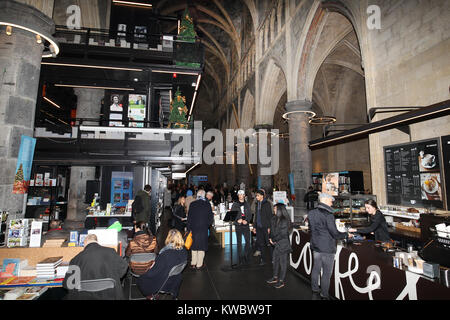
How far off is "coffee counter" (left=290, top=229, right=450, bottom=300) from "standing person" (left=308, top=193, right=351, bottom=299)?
18 centimetres

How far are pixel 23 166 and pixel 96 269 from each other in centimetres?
342

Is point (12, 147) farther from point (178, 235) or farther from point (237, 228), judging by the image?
point (237, 228)

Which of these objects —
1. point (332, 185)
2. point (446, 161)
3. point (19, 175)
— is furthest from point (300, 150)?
point (19, 175)

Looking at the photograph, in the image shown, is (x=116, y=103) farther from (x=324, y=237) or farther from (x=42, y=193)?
(x=324, y=237)

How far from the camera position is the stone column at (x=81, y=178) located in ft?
33.5

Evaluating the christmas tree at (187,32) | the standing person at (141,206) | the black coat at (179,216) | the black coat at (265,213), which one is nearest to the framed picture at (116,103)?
the christmas tree at (187,32)

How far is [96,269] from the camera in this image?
2.49m

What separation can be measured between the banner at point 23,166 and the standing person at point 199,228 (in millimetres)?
3374

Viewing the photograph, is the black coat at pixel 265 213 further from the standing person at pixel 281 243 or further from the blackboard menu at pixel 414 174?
the blackboard menu at pixel 414 174

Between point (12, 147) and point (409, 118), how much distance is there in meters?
7.10

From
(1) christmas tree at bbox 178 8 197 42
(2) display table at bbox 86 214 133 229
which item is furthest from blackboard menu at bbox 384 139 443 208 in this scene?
(1) christmas tree at bbox 178 8 197 42

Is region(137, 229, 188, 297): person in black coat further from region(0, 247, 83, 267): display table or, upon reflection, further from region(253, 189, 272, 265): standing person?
region(253, 189, 272, 265): standing person
